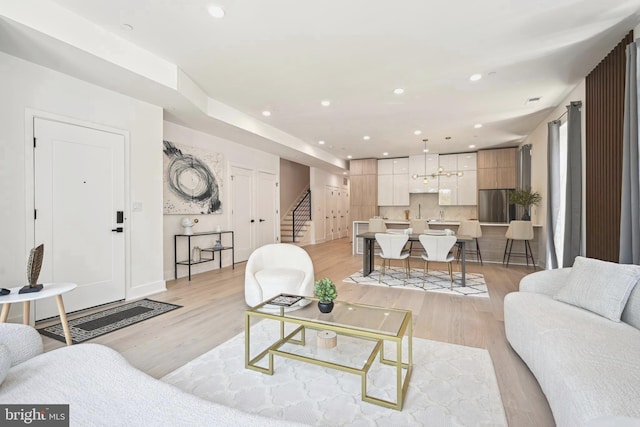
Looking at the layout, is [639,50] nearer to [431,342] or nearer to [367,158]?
[431,342]

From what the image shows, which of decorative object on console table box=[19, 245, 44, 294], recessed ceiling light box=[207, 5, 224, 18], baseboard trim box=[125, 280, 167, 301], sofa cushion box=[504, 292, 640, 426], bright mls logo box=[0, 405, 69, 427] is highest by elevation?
recessed ceiling light box=[207, 5, 224, 18]

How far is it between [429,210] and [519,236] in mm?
3556

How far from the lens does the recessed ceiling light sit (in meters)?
2.59

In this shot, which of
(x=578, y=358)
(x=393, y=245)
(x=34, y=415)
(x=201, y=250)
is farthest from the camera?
(x=201, y=250)

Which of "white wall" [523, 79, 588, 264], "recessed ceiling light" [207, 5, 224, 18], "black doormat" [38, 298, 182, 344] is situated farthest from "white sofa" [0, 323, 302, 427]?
"white wall" [523, 79, 588, 264]

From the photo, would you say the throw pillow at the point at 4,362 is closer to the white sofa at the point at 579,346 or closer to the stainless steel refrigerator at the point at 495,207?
the white sofa at the point at 579,346

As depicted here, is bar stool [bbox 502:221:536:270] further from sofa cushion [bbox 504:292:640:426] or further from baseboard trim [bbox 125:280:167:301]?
baseboard trim [bbox 125:280:167:301]

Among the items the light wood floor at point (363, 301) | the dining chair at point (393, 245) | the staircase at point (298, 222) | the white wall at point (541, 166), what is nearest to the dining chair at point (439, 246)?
the dining chair at point (393, 245)

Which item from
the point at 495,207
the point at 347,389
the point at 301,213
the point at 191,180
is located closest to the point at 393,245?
the point at 347,389

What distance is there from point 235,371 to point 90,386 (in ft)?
3.69

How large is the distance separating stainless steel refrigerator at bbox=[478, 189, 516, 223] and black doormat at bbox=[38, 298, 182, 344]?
25.8 feet

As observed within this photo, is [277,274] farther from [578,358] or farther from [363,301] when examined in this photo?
[578,358]

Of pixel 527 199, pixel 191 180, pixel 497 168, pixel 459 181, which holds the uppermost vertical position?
pixel 497 168

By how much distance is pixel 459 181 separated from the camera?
8703 millimetres
